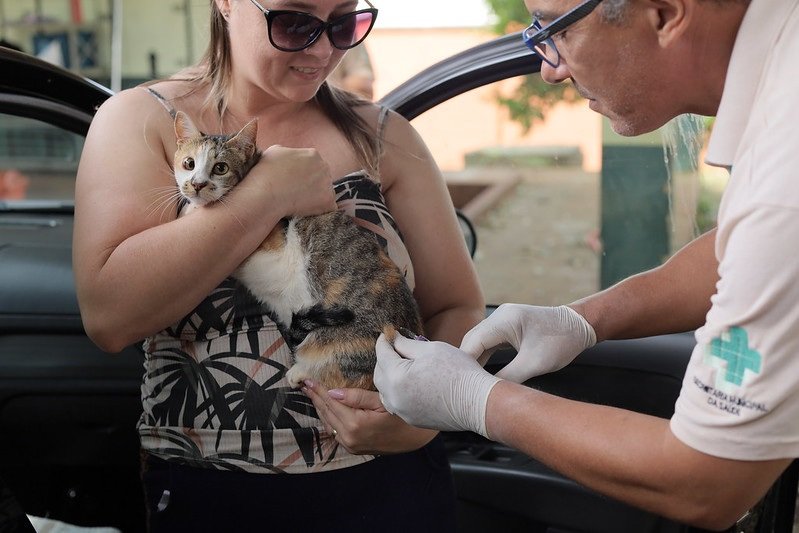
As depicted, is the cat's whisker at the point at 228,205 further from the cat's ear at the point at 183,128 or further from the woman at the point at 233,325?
the cat's ear at the point at 183,128

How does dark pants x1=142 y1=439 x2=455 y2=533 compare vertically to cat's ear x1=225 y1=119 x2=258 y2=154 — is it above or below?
below

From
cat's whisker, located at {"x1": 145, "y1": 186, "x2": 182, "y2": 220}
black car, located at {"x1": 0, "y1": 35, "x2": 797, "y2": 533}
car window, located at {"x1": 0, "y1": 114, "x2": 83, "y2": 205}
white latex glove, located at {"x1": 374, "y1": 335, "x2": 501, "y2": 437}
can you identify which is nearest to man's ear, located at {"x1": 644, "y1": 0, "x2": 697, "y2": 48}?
white latex glove, located at {"x1": 374, "y1": 335, "x2": 501, "y2": 437}

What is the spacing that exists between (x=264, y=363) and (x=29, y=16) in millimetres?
9991

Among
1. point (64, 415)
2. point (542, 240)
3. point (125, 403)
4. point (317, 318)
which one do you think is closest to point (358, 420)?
point (317, 318)

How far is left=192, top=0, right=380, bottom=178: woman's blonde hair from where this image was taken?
6.04ft

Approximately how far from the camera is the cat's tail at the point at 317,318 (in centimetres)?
173

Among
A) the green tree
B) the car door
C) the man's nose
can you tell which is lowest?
the car door

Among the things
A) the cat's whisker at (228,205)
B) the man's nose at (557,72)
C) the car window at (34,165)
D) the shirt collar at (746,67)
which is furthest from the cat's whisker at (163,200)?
the car window at (34,165)

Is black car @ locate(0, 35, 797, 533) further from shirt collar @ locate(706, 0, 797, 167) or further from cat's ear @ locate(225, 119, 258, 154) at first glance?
shirt collar @ locate(706, 0, 797, 167)

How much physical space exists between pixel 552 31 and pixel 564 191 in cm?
835

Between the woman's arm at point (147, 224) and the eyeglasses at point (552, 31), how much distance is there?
0.51m

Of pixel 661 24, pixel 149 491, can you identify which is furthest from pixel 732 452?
pixel 149 491

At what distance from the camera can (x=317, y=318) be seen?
1.76 meters

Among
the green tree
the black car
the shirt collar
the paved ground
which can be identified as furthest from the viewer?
the paved ground
